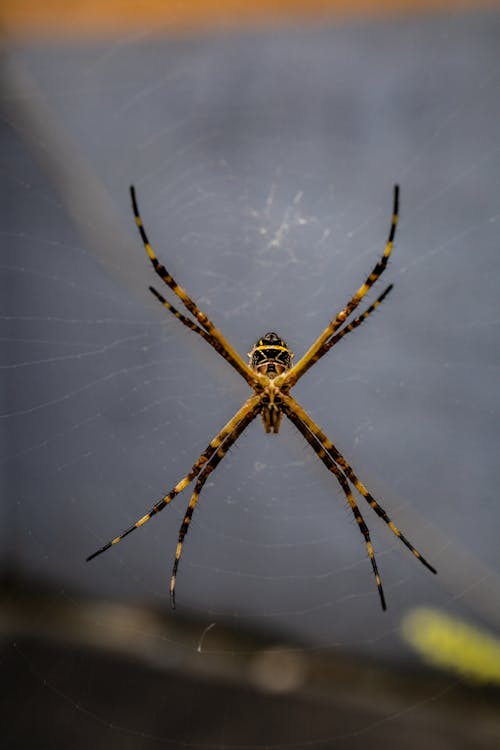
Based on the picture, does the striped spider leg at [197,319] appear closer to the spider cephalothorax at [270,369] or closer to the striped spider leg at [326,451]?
the spider cephalothorax at [270,369]

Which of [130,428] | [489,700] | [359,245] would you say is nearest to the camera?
[489,700]

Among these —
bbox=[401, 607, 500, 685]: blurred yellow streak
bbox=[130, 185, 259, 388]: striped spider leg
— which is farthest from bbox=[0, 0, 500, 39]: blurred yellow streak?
bbox=[401, 607, 500, 685]: blurred yellow streak

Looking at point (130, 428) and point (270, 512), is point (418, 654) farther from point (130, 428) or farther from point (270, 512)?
point (130, 428)

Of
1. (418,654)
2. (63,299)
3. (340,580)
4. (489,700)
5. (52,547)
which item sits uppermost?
(63,299)

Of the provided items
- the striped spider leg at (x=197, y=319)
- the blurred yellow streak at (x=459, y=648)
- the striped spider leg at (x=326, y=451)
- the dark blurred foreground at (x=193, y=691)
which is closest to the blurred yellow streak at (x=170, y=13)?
the striped spider leg at (x=197, y=319)

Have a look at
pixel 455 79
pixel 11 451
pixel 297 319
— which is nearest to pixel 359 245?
pixel 297 319

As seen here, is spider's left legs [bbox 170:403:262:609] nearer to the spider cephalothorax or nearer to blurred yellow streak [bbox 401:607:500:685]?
the spider cephalothorax
